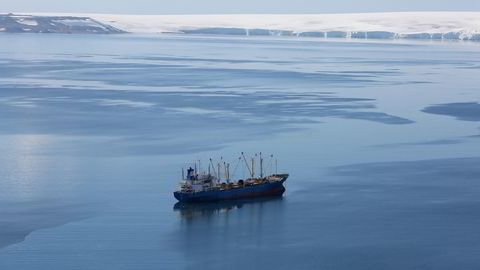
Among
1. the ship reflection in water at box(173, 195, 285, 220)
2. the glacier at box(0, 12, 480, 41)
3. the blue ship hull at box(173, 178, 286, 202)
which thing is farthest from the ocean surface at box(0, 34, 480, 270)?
the glacier at box(0, 12, 480, 41)

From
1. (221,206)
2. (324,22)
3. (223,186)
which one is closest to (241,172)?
(223,186)

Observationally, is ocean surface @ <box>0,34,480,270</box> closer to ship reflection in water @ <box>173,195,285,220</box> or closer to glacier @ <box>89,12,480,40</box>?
ship reflection in water @ <box>173,195,285,220</box>

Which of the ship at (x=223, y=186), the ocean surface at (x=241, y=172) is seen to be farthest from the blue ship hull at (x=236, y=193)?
the ocean surface at (x=241, y=172)

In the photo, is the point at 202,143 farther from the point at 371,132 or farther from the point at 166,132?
the point at 371,132

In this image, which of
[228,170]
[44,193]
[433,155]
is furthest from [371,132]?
[44,193]

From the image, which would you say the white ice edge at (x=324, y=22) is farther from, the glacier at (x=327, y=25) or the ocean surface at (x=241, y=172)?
the ocean surface at (x=241, y=172)

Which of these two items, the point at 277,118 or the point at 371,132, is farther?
the point at 277,118

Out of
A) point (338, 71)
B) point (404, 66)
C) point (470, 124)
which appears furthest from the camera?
point (404, 66)
